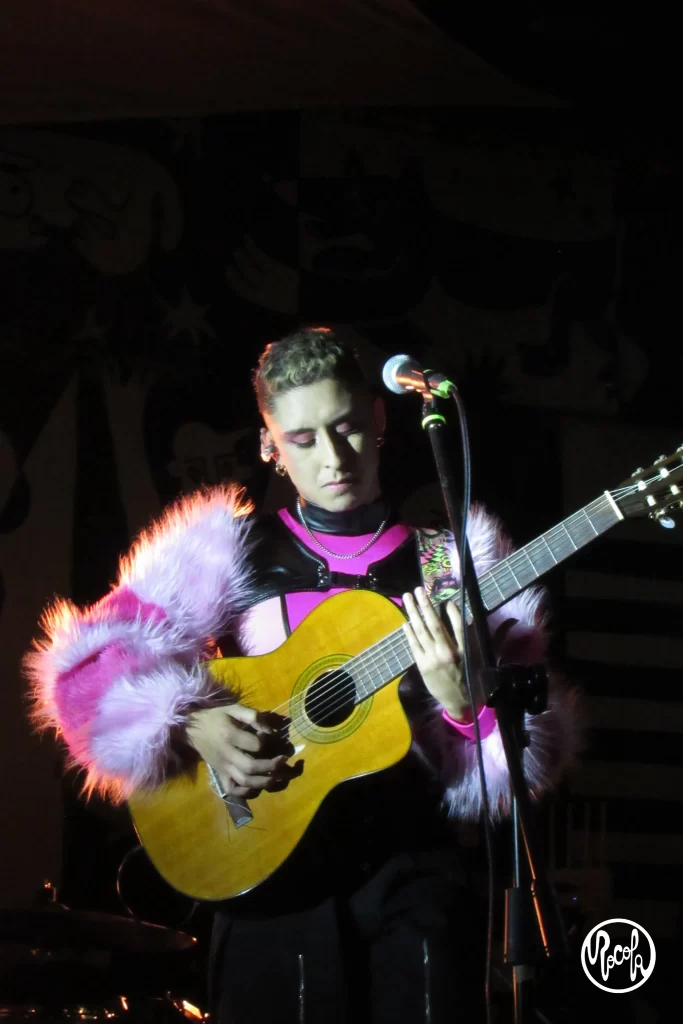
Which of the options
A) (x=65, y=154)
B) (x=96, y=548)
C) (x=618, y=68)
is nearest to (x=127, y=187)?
(x=65, y=154)

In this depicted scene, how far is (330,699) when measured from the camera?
2094 millimetres

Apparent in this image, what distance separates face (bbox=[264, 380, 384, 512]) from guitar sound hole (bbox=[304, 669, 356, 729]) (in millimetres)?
449

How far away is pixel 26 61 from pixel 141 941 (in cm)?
275

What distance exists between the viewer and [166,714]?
2.14 meters

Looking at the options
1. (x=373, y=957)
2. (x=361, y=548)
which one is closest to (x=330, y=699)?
(x=361, y=548)

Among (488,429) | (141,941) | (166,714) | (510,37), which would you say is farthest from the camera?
(488,429)

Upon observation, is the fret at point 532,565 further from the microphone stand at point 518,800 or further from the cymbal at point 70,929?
the cymbal at point 70,929

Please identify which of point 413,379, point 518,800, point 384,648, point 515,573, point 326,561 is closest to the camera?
point 518,800

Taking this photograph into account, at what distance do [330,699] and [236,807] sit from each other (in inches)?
11.9

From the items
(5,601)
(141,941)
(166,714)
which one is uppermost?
(5,601)

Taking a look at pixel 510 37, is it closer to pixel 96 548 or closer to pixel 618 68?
pixel 618 68

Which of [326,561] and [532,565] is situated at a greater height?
[326,561]

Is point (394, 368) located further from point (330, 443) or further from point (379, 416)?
point (379, 416)

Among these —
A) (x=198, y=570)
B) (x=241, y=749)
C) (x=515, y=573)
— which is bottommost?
(x=241, y=749)
